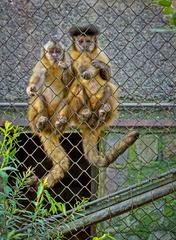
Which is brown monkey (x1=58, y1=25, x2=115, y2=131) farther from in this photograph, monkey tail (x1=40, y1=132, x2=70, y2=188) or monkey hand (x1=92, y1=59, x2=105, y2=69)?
monkey tail (x1=40, y1=132, x2=70, y2=188)

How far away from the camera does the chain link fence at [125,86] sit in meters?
5.21

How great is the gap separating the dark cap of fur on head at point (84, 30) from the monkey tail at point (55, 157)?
72cm

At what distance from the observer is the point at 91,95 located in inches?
200

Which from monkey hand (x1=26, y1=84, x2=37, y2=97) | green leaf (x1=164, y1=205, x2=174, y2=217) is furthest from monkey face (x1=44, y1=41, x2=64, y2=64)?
green leaf (x1=164, y1=205, x2=174, y2=217)

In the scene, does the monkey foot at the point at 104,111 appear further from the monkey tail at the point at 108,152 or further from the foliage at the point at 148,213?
the foliage at the point at 148,213

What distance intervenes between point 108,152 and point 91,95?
0.40m

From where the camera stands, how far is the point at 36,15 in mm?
5469

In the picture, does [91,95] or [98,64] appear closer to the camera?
[98,64]

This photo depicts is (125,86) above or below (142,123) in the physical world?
above

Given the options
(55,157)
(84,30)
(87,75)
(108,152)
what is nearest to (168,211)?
(108,152)

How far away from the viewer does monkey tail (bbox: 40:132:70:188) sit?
17.3 ft

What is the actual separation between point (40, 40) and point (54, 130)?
691 mm

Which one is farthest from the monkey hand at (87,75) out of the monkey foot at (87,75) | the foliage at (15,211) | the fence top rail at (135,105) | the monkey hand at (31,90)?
the foliage at (15,211)

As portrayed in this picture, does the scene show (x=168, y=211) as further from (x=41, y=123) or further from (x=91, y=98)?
(x=41, y=123)
